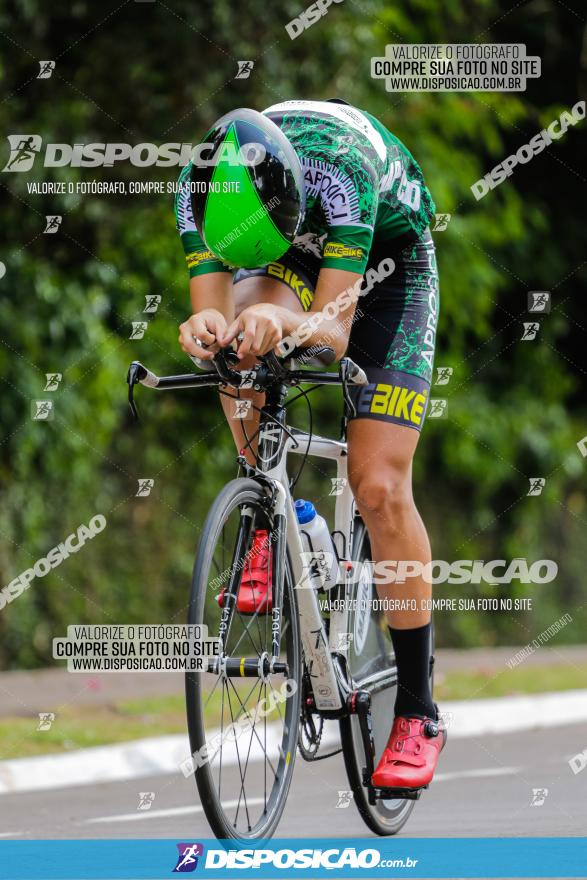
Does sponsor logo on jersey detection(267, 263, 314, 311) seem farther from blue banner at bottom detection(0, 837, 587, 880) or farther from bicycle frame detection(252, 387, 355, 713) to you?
blue banner at bottom detection(0, 837, 587, 880)

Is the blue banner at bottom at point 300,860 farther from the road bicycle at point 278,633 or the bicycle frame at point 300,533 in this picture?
the bicycle frame at point 300,533

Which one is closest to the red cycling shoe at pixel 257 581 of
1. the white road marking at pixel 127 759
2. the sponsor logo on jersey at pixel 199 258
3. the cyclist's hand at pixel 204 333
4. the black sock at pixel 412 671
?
the cyclist's hand at pixel 204 333

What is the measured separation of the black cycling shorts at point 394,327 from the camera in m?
4.35

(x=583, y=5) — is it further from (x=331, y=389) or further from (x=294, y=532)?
(x=294, y=532)

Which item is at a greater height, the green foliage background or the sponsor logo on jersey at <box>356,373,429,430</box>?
the green foliage background

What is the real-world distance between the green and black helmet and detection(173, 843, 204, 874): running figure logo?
1521mm

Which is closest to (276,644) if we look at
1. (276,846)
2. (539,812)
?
(276,846)

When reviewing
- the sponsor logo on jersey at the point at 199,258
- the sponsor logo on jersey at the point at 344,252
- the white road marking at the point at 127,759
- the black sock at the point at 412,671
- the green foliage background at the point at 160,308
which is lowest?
the black sock at the point at 412,671

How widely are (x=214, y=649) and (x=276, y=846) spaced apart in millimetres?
634

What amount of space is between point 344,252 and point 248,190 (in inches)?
12.6

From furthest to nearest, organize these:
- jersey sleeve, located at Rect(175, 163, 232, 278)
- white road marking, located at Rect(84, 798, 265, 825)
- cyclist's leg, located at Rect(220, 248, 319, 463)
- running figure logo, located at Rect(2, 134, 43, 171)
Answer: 1. running figure logo, located at Rect(2, 134, 43, 171)
2. white road marking, located at Rect(84, 798, 265, 825)
3. cyclist's leg, located at Rect(220, 248, 319, 463)
4. jersey sleeve, located at Rect(175, 163, 232, 278)

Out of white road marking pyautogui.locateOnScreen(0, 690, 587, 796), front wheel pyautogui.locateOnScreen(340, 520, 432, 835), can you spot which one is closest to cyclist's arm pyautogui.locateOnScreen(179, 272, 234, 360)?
front wheel pyautogui.locateOnScreen(340, 520, 432, 835)

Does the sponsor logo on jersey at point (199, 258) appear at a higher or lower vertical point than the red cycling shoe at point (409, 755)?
higher

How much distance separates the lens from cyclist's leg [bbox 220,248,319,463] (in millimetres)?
4168
